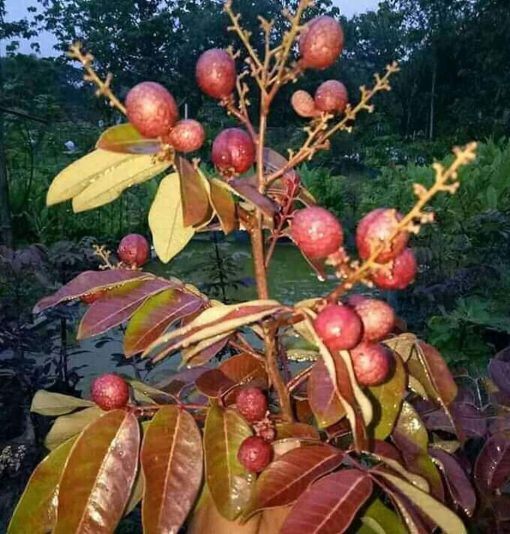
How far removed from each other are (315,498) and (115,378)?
0.61 feet

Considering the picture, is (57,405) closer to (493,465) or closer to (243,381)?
(243,381)

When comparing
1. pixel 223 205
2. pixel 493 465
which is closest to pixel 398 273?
pixel 223 205

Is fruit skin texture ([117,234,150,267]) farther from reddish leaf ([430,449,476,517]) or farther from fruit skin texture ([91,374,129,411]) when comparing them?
reddish leaf ([430,449,476,517])

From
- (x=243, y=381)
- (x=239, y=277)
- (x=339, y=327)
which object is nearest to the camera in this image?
(x=339, y=327)

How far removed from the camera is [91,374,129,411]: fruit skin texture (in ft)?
1.67

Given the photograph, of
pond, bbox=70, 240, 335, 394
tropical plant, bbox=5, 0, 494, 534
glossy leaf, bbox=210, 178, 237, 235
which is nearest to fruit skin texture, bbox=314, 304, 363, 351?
tropical plant, bbox=5, 0, 494, 534

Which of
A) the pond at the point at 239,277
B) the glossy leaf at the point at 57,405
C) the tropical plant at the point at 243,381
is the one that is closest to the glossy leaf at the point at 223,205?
the tropical plant at the point at 243,381

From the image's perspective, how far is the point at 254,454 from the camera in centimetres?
48

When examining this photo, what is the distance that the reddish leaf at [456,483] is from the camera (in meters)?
0.53

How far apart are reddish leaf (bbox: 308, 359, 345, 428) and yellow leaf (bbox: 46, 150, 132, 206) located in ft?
0.69

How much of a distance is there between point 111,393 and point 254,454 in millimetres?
123

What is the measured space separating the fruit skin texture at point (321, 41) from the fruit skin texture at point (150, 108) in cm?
11

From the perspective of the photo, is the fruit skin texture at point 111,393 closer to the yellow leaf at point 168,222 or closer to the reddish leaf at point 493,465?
the yellow leaf at point 168,222

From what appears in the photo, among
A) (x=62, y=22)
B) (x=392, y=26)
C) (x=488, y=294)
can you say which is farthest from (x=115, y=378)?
(x=62, y=22)
